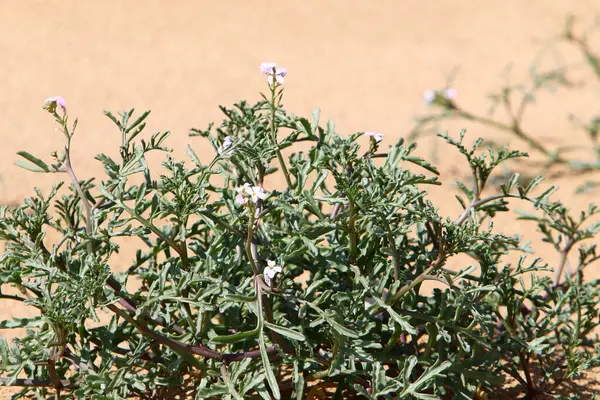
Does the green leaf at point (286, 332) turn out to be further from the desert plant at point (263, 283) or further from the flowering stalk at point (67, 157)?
the flowering stalk at point (67, 157)

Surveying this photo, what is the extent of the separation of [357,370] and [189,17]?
242 inches

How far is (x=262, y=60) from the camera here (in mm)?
7098

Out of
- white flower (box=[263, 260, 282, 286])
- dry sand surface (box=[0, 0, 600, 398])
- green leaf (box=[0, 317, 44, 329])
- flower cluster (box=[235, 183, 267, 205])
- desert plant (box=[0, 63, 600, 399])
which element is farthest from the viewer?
dry sand surface (box=[0, 0, 600, 398])

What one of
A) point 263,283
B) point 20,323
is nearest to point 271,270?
point 263,283

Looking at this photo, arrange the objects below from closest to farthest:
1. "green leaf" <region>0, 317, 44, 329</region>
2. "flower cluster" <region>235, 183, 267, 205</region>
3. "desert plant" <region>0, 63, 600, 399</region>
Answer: "flower cluster" <region>235, 183, 267, 205</region> < "desert plant" <region>0, 63, 600, 399</region> < "green leaf" <region>0, 317, 44, 329</region>

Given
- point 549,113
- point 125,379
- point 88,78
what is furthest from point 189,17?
point 125,379

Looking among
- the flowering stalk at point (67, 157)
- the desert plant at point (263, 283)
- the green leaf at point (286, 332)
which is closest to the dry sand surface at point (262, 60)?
the desert plant at point (263, 283)

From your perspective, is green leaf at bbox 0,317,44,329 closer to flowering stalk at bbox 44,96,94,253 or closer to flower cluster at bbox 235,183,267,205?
flowering stalk at bbox 44,96,94,253

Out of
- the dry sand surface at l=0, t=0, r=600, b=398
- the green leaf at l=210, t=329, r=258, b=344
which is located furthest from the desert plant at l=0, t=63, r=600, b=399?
the dry sand surface at l=0, t=0, r=600, b=398

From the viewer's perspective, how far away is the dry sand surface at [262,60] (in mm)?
5688

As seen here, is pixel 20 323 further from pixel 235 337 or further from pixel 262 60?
pixel 262 60

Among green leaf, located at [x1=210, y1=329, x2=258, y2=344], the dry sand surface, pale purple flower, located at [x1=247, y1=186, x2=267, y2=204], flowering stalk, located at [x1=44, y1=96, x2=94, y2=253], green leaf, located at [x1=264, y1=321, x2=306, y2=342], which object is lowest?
green leaf, located at [x1=210, y1=329, x2=258, y2=344]

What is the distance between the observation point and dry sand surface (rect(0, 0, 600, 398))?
5.69 metres

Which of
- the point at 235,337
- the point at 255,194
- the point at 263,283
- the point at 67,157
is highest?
the point at 67,157
